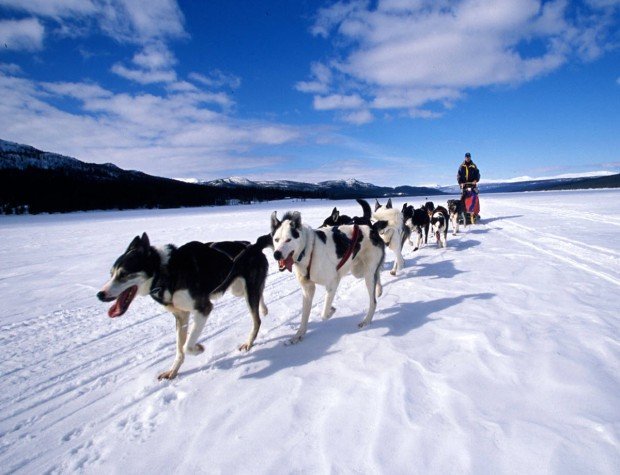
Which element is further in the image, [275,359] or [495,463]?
[275,359]

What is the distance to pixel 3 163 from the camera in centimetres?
11538

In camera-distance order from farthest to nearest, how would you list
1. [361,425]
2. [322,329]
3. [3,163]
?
[3,163] → [322,329] → [361,425]

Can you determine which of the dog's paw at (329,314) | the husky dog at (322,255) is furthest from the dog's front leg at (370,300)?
the dog's paw at (329,314)

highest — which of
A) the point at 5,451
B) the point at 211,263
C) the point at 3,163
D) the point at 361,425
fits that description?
the point at 3,163

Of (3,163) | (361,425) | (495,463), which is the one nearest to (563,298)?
(495,463)

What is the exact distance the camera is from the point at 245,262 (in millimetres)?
4086

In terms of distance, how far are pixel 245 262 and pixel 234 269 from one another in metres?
0.19

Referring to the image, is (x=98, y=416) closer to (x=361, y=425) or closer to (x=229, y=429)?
(x=229, y=429)

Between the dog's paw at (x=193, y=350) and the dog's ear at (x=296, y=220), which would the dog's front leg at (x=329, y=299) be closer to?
the dog's ear at (x=296, y=220)

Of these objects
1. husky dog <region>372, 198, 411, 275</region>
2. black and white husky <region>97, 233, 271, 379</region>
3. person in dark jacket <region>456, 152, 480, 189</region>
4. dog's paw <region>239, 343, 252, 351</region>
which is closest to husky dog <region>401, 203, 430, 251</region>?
husky dog <region>372, 198, 411, 275</region>

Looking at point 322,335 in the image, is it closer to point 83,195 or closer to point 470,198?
point 470,198

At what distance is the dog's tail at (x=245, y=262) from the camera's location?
386 cm

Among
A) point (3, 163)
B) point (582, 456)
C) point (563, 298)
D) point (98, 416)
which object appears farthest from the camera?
point (3, 163)

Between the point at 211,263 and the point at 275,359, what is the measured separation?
1357mm
